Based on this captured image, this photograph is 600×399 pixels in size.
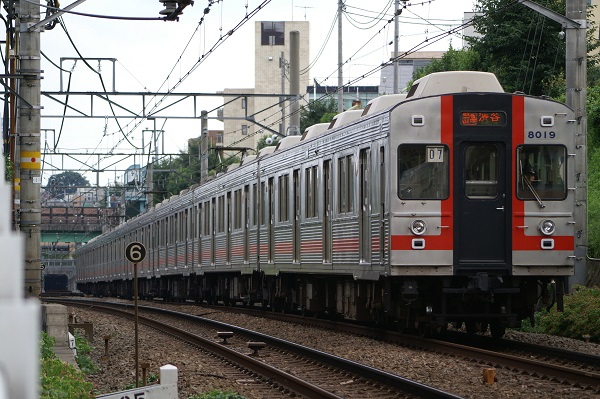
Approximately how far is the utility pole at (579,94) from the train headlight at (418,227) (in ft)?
10.4

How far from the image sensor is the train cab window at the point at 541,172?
12883 millimetres

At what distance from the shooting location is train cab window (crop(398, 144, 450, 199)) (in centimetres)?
1271

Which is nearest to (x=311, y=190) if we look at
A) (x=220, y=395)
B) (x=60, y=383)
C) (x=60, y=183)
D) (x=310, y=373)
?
(x=310, y=373)

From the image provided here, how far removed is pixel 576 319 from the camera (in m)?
14.6

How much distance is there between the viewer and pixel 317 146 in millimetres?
16625

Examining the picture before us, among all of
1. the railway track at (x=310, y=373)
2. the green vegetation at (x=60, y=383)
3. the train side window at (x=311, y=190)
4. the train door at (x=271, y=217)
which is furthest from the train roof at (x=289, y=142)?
the green vegetation at (x=60, y=383)

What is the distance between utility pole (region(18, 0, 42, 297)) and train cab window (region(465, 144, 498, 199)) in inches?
251

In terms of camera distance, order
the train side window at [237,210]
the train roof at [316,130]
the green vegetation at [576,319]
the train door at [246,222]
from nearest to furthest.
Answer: the green vegetation at [576,319]
the train roof at [316,130]
the train door at [246,222]
the train side window at [237,210]

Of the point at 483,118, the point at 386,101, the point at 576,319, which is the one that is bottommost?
the point at 576,319

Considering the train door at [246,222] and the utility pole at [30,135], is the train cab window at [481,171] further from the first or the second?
the train door at [246,222]

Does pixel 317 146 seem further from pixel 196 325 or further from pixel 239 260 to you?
pixel 239 260

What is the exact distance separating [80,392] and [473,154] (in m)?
6.86

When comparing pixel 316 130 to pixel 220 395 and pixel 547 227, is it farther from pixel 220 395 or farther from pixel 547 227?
pixel 220 395

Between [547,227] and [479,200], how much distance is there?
2.87 feet
